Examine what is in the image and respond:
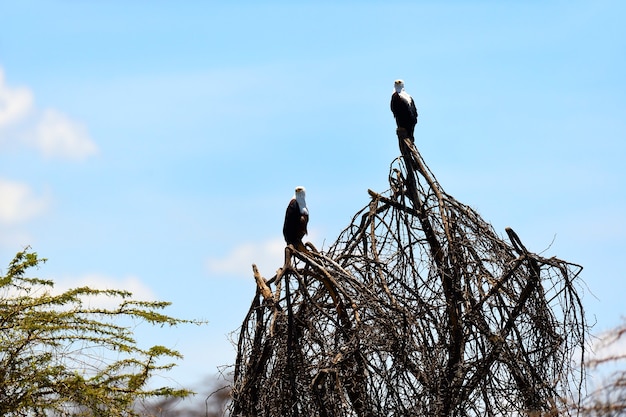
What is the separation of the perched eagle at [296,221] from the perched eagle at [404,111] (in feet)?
4.23

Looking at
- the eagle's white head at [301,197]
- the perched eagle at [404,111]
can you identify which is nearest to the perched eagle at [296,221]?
the eagle's white head at [301,197]

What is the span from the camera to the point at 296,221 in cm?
774

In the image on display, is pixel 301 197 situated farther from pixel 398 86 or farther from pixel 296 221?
pixel 398 86

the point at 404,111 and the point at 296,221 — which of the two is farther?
the point at 404,111

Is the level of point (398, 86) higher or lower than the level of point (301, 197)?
higher

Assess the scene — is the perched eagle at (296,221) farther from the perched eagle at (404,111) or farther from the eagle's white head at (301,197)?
the perched eagle at (404,111)

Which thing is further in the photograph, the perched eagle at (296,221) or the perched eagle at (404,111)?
the perched eagle at (404,111)

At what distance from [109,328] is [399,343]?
3.69 metres

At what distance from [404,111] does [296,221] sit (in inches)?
63.5

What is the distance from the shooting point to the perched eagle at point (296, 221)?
25.2 feet

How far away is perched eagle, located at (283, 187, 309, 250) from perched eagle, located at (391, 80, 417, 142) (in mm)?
1289

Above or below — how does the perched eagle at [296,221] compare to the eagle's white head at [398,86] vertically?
below

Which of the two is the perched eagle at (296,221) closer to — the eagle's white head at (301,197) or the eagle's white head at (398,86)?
the eagle's white head at (301,197)

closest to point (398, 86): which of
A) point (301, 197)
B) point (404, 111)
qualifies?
point (404, 111)
